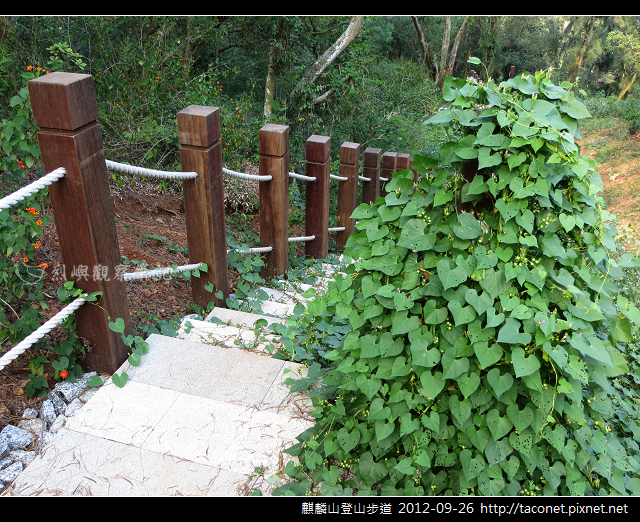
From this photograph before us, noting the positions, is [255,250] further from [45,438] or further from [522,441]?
[522,441]

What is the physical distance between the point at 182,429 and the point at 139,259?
2.03 metres

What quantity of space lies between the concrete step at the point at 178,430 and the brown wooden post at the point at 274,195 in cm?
144

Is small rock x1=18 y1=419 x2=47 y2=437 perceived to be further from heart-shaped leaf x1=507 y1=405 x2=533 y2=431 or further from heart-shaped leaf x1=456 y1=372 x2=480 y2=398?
heart-shaped leaf x1=507 y1=405 x2=533 y2=431

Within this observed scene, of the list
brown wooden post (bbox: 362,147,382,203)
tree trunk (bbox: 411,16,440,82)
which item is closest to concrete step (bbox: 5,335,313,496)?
brown wooden post (bbox: 362,147,382,203)

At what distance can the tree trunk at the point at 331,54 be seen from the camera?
26.2 feet

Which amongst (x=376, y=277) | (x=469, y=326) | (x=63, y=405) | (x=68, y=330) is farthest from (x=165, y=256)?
(x=469, y=326)

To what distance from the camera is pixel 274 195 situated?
11.3ft

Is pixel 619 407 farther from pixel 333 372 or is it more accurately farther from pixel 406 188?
pixel 406 188

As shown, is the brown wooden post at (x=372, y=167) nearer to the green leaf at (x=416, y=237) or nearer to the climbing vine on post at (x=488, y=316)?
the climbing vine on post at (x=488, y=316)

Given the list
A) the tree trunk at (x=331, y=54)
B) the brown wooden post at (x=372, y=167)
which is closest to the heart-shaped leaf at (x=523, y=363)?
the brown wooden post at (x=372, y=167)

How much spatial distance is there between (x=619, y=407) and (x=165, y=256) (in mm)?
3174

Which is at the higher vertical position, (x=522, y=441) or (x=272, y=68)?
(x=272, y=68)

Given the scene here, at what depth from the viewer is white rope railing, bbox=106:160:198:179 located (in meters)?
2.09

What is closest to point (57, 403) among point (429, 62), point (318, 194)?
point (318, 194)
